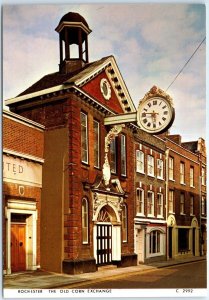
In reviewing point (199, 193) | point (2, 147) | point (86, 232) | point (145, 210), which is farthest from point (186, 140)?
point (2, 147)

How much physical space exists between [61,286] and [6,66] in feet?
13.0

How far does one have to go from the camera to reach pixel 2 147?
9.88 meters

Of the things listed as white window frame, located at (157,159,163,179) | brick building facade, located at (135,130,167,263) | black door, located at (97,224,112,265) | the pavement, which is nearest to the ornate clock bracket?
brick building facade, located at (135,130,167,263)

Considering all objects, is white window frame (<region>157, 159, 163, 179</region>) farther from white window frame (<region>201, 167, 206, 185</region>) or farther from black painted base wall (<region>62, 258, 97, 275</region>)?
A: black painted base wall (<region>62, 258, 97, 275</region>)

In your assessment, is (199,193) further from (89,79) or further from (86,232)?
(89,79)

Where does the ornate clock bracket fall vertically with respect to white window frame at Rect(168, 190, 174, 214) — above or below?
above

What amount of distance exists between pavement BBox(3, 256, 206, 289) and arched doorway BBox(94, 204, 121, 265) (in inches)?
8.5

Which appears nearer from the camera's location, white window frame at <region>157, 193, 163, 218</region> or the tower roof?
the tower roof

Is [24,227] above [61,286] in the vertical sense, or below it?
above

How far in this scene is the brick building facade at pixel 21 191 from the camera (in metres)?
9.98

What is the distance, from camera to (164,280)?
33.0 ft

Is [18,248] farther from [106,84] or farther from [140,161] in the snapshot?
[106,84]

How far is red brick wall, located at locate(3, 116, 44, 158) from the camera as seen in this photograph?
32.9 feet

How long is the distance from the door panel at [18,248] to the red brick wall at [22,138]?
1.39 metres
